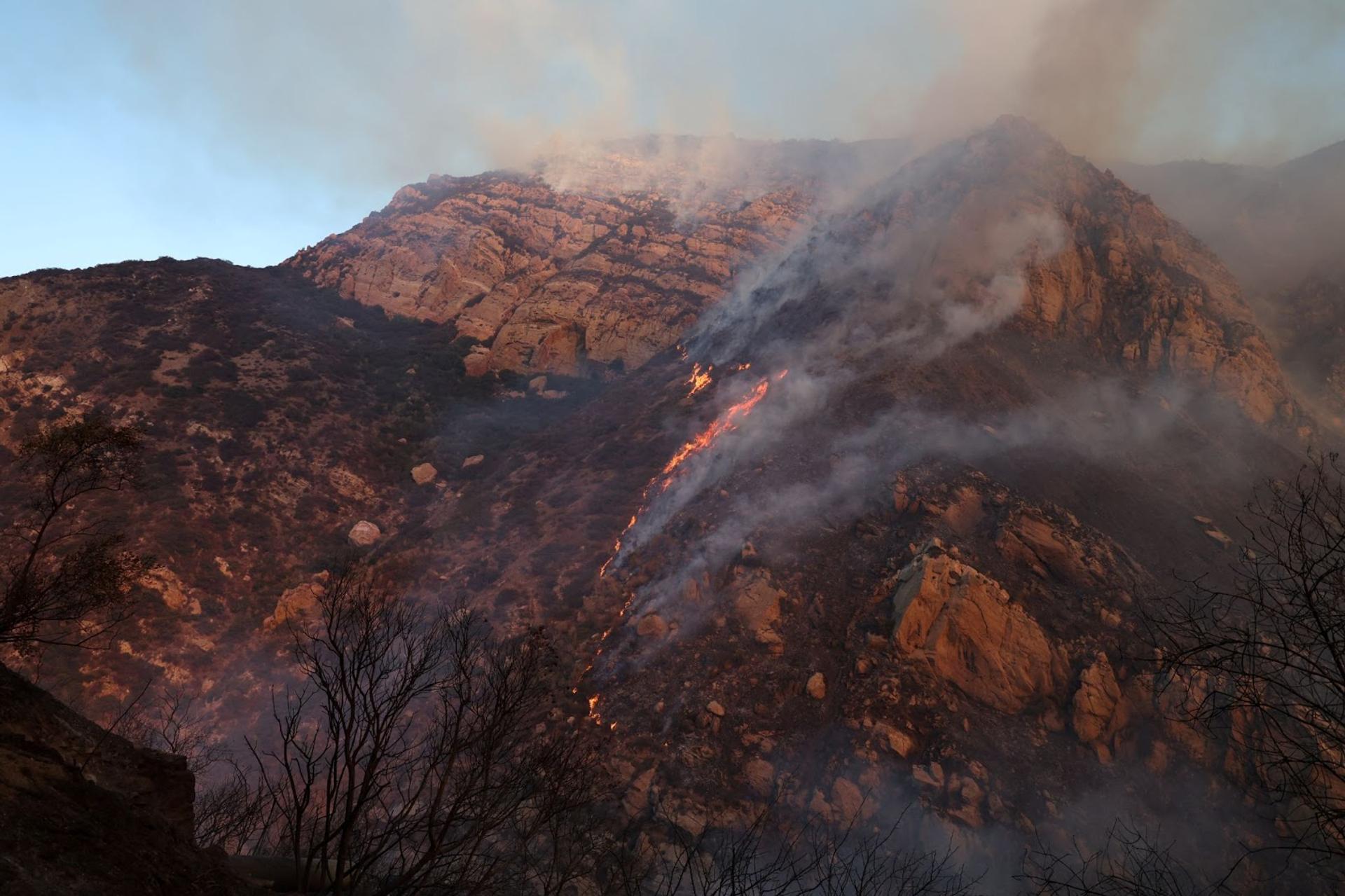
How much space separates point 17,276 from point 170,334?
1022 centimetres

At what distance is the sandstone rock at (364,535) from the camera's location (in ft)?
103

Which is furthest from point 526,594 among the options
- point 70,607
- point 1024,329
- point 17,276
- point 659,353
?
point 17,276

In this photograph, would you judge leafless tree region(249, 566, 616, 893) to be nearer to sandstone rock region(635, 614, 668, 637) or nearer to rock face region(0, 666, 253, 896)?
rock face region(0, 666, 253, 896)

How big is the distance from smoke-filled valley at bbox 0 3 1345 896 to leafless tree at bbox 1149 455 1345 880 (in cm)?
13

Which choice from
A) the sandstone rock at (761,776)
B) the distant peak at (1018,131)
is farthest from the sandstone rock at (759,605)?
the distant peak at (1018,131)

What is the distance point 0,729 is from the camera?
550cm

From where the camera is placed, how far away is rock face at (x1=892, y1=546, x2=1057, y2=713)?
18.0 metres

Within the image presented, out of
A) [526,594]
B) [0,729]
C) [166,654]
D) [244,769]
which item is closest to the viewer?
[0,729]

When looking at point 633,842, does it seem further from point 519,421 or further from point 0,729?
point 519,421

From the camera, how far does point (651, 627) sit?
→ 2212 cm

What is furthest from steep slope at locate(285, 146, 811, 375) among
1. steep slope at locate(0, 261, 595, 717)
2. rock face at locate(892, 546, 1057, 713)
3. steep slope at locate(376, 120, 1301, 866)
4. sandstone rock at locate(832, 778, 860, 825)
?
sandstone rock at locate(832, 778, 860, 825)

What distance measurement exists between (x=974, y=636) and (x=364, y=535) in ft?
93.2

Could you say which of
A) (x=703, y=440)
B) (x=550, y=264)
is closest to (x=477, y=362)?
(x=550, y=264)

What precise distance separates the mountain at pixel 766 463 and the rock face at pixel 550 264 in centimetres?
45
